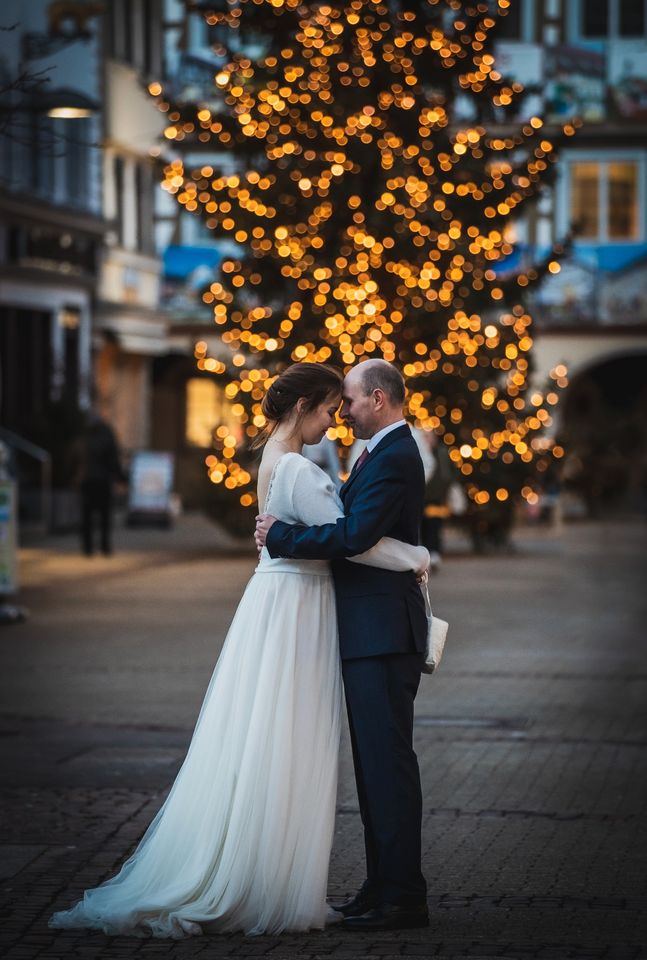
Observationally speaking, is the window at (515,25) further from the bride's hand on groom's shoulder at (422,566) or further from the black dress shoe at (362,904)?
the black dress shoe at (362,904)

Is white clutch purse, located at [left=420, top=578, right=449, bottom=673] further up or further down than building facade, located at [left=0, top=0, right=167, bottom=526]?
further down

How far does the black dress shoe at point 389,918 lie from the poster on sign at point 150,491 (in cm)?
2604

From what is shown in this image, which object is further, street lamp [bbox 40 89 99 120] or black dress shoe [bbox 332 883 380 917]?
street lamp [bbox 40 89 99 120]

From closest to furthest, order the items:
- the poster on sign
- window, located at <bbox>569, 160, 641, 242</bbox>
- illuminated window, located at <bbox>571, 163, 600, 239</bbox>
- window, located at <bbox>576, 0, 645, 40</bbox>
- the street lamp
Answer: the street lamp, the poster on sign, window, located at <bbox>576, 0, 645, 40</bbox>, window, located at <bbox>569, 160, 641, 242</bbox>, illuminated window, located at <bbox>571, 163, 600, 239</bbox>

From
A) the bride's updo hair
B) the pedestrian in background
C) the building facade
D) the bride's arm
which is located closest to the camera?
the bride's arm

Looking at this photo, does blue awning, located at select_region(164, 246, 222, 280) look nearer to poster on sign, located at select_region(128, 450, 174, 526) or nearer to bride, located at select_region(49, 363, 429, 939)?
poster on sign, located at select_region(128, 450, 174, 526)

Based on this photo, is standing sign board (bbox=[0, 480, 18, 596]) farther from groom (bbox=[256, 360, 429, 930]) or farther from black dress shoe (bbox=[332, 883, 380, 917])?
groom (bbox=[256, 360, 429, 930])

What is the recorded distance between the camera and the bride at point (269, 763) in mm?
6246

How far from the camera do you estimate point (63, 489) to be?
31.8 metres

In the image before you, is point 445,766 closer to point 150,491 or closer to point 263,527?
point 263,527

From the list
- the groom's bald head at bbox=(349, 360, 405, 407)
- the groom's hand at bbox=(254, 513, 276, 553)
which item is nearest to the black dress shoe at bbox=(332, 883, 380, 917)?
the groom's hand at bbox=(254, 513, 276, 553)

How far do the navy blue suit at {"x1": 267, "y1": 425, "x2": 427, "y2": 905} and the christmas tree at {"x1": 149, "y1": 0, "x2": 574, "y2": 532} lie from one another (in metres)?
16.8

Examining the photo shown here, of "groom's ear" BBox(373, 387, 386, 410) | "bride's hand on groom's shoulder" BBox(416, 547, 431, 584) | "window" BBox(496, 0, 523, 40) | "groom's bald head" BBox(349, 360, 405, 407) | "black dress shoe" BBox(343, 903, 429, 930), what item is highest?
"window" BBox(496, 0, 523, 40)

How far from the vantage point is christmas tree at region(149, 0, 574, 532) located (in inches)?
944
